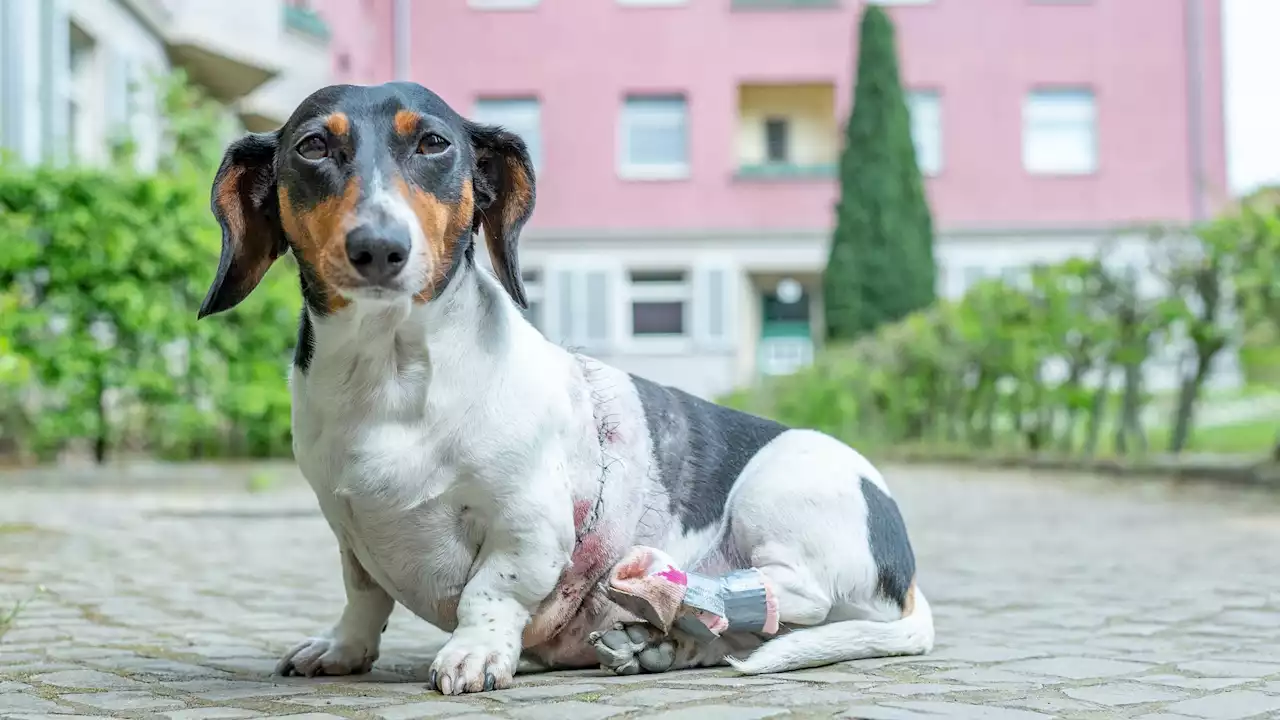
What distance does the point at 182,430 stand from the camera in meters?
12.1

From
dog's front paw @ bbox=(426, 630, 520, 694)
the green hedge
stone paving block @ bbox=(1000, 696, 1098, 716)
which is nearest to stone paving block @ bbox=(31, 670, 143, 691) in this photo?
dog's front paw @ bbox=(426, 630, 520, 694)

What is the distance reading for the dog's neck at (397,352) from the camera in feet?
10.2

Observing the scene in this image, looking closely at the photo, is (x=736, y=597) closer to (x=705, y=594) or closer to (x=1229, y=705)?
(x=705, y=594)

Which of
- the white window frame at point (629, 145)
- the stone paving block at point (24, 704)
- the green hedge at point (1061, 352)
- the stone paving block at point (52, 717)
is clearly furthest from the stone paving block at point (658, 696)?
the white window frame at point (629, 145)

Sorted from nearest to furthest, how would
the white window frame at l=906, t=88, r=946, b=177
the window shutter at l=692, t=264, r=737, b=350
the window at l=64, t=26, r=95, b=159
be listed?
the window at l=64, t=26, r=95, b=159 < the window shutter at l=692, t=264, r=737, b=350 < the white window frame at l=906, t=88, r=946, b=177

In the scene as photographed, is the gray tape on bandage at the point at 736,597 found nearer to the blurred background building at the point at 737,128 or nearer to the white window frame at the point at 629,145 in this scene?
the blurred background building at the point at 737,128

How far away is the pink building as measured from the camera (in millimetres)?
27875

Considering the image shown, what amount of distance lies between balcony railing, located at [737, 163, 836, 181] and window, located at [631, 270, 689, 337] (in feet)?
7.63

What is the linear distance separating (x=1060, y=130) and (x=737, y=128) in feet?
20.7

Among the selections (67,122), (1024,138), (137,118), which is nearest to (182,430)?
(67,122)

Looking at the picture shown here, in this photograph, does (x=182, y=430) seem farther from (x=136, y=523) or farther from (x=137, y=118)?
(x=137, y=118)

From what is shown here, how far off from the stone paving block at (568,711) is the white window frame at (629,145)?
84.9 ft

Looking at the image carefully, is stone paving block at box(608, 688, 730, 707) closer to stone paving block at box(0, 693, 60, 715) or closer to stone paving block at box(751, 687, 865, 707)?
stone paving block at box(751, 687, 865, 707)

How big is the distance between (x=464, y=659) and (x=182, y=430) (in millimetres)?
9607
